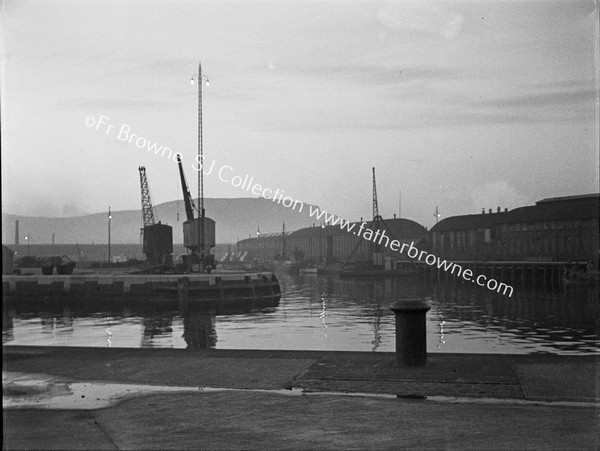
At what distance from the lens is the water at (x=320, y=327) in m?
28.4

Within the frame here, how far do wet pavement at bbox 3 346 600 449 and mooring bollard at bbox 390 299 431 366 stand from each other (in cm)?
24

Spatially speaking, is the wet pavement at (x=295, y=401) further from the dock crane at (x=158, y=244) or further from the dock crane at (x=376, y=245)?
the dock crane at (x=376, y=245)

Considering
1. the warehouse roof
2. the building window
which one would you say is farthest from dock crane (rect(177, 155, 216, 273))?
the building window

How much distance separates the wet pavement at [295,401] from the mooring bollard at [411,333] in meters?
0.24

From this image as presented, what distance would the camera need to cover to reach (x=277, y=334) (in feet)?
110

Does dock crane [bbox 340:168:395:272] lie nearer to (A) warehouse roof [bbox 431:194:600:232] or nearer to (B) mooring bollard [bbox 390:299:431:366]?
(A) warehouse roof [bbox 431:194:600:232]

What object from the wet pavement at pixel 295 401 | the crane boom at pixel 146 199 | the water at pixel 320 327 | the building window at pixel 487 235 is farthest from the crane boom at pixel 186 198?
the wet pavement at pixel 295 401

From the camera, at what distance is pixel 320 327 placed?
122 ft

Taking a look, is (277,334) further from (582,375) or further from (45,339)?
(582,375)

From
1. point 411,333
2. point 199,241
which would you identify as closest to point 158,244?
point 199,241

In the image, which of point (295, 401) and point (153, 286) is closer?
point (295, 401)

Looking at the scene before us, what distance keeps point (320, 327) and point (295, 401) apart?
28848mm

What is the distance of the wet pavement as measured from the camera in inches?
266

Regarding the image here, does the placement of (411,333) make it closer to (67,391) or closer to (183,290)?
(67,391)
